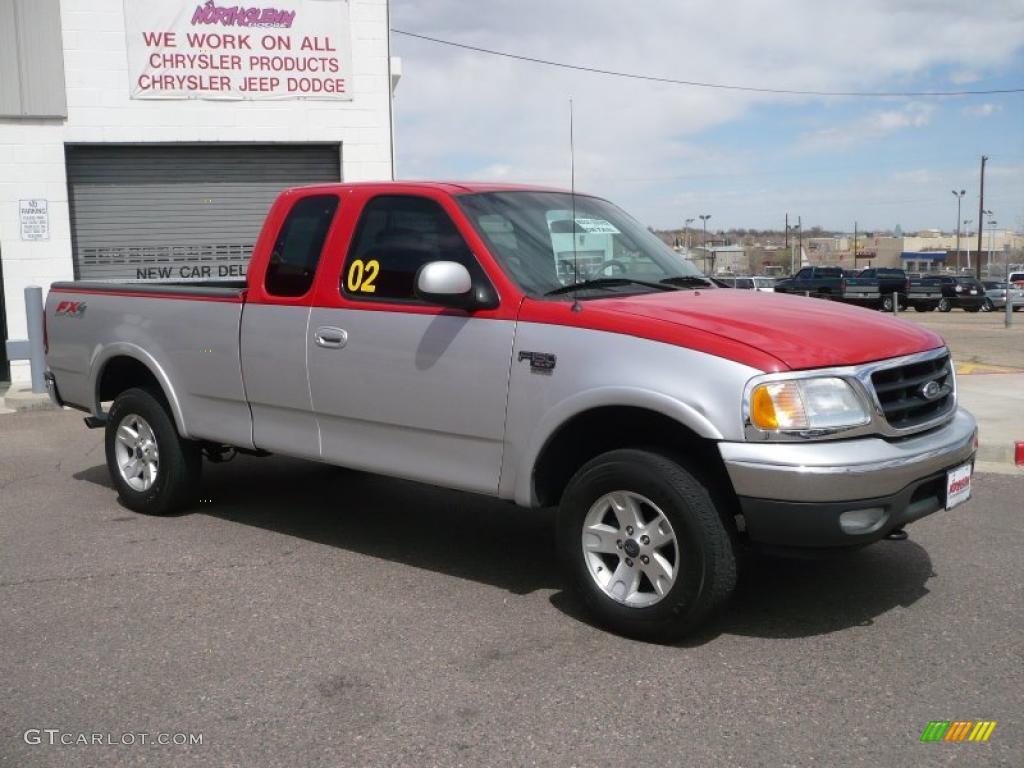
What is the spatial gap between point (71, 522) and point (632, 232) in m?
3.95

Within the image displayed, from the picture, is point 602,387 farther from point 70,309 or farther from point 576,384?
point 70,309

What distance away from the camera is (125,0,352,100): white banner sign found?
13.9m

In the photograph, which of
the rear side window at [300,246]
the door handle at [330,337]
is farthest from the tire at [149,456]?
the door handle at [330,337]

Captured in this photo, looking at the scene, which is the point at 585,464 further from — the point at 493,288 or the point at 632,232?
the point at 632,232

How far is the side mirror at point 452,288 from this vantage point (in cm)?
475

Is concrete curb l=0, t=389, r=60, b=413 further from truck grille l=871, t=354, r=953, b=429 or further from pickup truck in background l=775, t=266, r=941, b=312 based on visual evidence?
pickup truck in background l=775, t=266, r=941, b=312

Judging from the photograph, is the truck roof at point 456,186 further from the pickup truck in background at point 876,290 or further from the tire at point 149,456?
the pickup truck in background at point 876,290

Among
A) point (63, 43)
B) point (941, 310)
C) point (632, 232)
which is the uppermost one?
point (63, 43)

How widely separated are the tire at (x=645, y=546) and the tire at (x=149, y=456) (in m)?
2.94

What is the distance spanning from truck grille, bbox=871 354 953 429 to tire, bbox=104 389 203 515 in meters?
4.22

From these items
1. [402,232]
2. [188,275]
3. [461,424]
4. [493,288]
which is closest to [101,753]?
[461,424]

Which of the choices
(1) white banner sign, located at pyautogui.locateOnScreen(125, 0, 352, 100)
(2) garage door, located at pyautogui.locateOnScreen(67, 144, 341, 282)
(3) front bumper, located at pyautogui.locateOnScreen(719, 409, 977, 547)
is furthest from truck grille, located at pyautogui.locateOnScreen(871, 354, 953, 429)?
(1) white banner sign, located at pyautogui.locateOnScreen(125, 0, 352, 100)

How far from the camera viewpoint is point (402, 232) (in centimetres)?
546

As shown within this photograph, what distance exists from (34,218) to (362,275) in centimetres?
999
